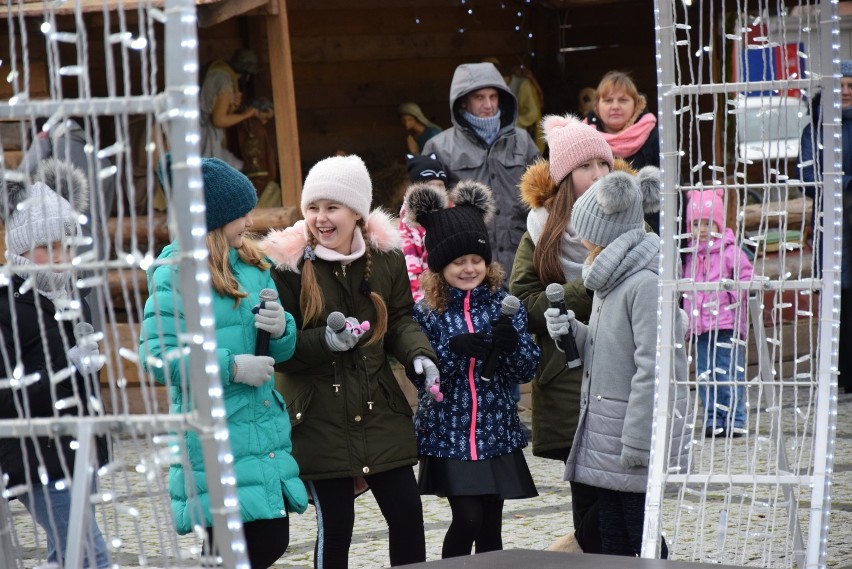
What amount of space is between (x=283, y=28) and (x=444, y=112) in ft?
9.19

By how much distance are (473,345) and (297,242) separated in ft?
2.04

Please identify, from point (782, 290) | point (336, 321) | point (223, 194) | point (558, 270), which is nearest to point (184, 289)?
point (223, 194)

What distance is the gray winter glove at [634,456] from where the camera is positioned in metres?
3.48

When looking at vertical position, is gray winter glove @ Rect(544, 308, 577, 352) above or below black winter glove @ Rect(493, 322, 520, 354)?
above

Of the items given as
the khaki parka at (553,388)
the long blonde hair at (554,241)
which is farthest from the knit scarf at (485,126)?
the khaki parka at (553,388)

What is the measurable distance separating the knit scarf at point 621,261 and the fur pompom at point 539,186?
75 centimetres

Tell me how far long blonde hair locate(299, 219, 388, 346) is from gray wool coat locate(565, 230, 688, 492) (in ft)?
2.09

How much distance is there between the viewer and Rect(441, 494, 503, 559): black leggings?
3.76 m

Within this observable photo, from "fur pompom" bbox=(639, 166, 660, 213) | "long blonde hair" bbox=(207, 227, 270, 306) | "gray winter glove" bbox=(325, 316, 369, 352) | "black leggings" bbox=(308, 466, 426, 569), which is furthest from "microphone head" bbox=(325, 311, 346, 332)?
"fur pompom" bbox=(639, 166, 660, 213)

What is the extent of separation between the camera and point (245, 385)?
10.8ft

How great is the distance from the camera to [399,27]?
31.3 feet

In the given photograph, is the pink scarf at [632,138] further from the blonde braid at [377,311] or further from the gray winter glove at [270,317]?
the gray winter glove at [270,317]

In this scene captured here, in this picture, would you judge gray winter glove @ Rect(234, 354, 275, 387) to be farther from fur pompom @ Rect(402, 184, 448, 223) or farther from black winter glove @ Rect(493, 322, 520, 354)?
fur pompom @ Rect(402, 184, 448, 223)

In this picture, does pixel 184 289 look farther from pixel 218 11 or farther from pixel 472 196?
pixel 218 11
